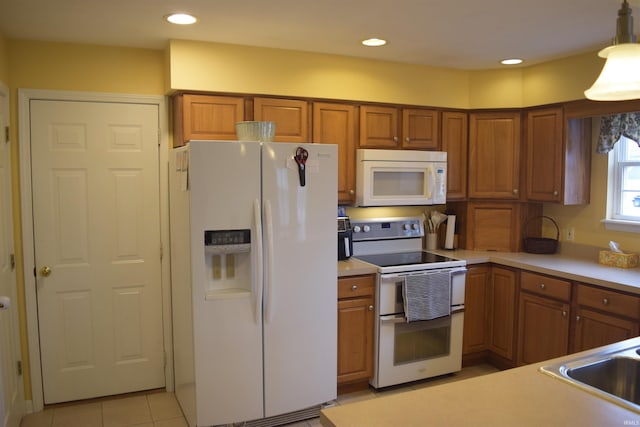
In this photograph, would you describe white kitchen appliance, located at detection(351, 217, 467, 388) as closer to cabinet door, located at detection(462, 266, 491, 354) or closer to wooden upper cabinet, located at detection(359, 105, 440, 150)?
cabinet door, located at detection(462, 266, 491, 354)

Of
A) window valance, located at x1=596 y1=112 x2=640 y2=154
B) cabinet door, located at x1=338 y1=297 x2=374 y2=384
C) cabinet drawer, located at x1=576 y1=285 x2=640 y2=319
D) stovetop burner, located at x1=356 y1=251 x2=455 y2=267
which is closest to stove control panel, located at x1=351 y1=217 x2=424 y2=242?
stovetop burner, located at x1=356 y1=251 x2=455 y2=267

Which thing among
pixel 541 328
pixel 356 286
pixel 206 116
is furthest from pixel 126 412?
pixel 541 328

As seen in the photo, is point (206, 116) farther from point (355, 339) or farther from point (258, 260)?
point (355, 339)

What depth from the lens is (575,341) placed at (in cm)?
317

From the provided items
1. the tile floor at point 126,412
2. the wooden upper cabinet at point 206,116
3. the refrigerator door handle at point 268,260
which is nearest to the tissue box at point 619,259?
the tile floor at point 126,412

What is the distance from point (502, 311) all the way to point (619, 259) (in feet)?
2.86

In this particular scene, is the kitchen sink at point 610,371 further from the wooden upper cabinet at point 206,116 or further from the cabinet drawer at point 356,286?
the wooden upper cabinet at point 206,116

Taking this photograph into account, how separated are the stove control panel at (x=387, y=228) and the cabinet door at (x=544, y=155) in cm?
91

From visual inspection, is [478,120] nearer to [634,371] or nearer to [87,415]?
[634,371]

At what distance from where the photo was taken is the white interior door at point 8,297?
2783mm

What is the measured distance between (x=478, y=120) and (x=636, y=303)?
5.91 feet

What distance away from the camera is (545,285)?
3363 millimetres

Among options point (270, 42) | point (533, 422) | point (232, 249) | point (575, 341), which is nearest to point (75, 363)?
point (232, 249)

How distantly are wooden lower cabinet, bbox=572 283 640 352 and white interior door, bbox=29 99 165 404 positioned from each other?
2.79m
